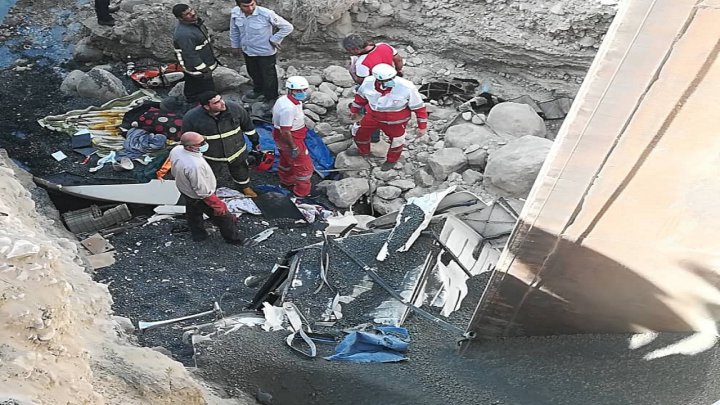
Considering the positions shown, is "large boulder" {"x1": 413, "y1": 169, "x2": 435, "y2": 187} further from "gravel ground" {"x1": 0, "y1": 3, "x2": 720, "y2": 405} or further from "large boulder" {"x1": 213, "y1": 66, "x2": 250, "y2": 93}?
"large boulder" {"x1": 213, "y1": 66, "x2": 250, "y2": 93}

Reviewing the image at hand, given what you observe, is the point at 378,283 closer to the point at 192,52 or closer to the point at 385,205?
the point at 385,205

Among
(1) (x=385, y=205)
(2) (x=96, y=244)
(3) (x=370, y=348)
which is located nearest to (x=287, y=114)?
(1) (x=385, y=205)

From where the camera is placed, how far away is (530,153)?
7184mm

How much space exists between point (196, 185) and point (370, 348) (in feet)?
7.71

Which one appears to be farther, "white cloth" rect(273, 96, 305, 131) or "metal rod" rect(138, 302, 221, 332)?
"white cloth" rect(273, 96, 305, 131)

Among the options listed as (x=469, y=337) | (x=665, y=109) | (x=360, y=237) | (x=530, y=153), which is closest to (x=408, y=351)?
(x=469, y=337)

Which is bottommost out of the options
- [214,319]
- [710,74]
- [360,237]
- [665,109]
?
Result: [214,319]

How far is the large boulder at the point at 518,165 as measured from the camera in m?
7.11

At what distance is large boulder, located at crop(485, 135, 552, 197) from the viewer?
23.3ft

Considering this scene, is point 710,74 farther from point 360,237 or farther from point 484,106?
point 484,106

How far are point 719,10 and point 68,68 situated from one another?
8553 millimetres

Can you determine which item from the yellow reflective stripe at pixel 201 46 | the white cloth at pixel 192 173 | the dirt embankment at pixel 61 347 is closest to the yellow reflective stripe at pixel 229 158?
the white cloth at pixel 192 173

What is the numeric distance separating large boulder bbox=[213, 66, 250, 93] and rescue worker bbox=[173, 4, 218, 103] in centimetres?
67

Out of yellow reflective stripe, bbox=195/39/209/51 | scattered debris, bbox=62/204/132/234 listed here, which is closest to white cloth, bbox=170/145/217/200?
scattered debris, bbox=62/204/132/234
